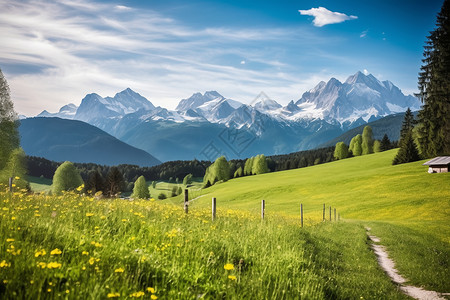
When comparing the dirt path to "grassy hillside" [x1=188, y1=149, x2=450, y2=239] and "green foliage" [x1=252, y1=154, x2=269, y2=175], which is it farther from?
"green foliage" [x1=252, y1=154, x2=269, y2=175]

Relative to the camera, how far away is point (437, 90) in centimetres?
5875

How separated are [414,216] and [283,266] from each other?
3691 cm

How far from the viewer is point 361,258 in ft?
45.6

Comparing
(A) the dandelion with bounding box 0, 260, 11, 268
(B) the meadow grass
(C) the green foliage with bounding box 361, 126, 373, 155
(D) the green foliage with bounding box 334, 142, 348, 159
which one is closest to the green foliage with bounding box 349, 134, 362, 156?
(C) the green foliage with bounding box 361, 126, 373, 155

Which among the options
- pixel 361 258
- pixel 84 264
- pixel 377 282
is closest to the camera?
pixel 84 264

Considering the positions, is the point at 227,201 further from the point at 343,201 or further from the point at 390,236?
the point at 390,236

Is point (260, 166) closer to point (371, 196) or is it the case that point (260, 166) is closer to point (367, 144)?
point (367, 144)

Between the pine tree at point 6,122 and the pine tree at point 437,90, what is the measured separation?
67527mm

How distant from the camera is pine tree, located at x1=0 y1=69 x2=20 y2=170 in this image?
1268 inches

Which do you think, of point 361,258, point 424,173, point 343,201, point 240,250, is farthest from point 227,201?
point 240,250

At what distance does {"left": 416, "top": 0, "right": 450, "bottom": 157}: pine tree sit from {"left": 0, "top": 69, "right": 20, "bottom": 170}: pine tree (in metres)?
67.5

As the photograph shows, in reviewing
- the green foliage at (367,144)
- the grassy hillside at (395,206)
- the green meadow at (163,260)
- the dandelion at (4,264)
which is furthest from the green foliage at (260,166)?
the dandelion at (4,264)

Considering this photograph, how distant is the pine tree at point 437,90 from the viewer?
5719cm

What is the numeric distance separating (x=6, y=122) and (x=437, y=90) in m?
69.8
